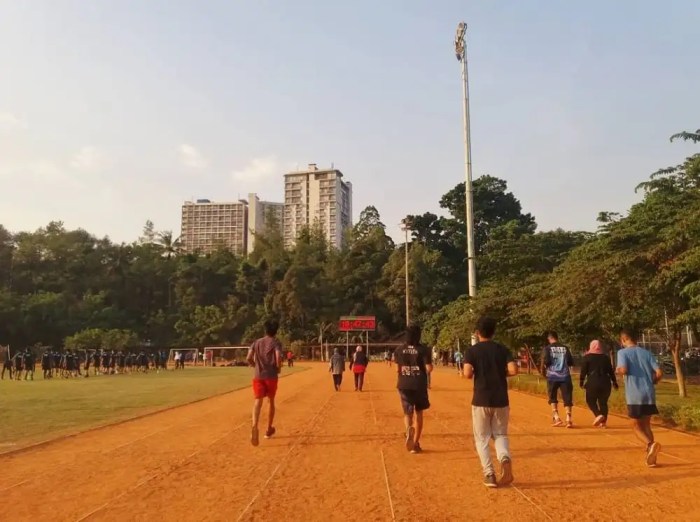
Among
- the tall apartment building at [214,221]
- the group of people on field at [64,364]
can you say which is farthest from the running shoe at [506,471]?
the tall apartment building at [214,221]

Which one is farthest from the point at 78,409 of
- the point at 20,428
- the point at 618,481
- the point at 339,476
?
the point at 618,481

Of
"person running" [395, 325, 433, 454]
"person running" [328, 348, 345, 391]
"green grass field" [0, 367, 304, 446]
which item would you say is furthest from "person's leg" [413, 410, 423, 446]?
"person running" [328, 348, 345, 391]

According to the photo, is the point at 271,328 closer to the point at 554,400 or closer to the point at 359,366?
the point at 554,400

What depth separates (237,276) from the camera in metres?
79.9

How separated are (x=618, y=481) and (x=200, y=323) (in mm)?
70937

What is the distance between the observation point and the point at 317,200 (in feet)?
392

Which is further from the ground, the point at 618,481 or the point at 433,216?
the point at 433,216

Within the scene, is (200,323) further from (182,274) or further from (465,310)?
(465,310)

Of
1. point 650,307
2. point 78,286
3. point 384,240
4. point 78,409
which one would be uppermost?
point 384,240

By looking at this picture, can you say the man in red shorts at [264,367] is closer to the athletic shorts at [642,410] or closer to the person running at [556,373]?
the athletic shorts at [642,410]

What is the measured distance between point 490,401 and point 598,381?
16.8ft

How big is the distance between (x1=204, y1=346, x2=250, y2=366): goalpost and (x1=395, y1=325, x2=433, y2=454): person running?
4995cm

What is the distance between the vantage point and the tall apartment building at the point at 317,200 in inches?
4584

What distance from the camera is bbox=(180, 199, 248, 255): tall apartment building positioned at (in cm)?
12912
